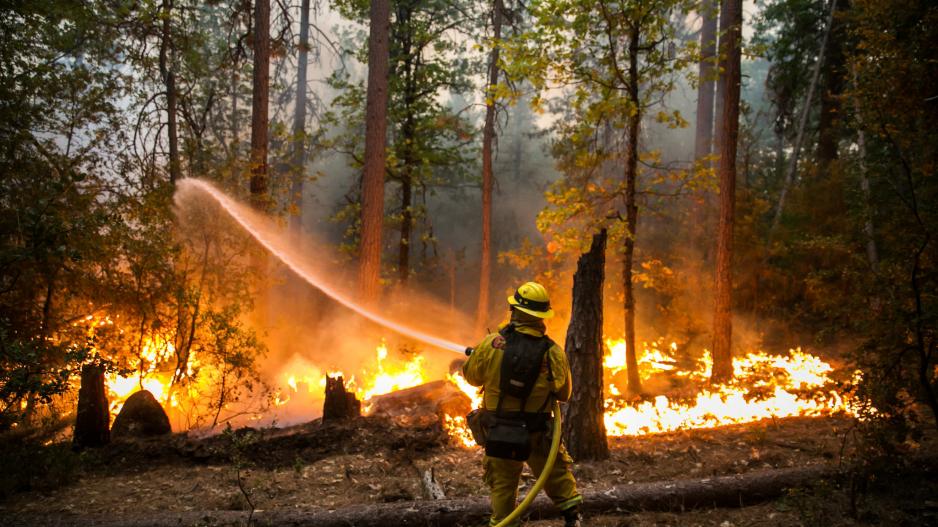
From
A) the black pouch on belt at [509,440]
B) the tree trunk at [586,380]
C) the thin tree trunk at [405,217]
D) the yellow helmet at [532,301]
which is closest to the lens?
the black pouch on belt at [509,440]

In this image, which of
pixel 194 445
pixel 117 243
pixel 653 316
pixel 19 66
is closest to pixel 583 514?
pixel 194 445

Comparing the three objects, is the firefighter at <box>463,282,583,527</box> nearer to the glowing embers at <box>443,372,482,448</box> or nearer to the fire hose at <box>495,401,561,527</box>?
the fire hose at <box>495,401,561,527</box>

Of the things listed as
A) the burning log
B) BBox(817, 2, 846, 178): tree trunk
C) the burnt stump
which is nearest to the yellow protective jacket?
the burning log

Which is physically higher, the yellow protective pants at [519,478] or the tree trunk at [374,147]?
the tree trunk at [374,147]

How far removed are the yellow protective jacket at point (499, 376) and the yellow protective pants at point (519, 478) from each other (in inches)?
13.4

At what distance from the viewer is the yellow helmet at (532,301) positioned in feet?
16.5

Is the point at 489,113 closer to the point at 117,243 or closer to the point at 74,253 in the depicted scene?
the point at 117,243

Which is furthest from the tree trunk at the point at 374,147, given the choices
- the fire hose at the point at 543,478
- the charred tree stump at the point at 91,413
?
the fire hose at the point at 543,478

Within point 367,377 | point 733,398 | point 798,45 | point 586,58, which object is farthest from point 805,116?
point 367,377

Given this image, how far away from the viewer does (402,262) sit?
62.4ft

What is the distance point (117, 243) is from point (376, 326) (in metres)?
6.91

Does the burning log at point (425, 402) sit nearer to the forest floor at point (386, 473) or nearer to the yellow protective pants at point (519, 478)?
the forest floor at point (386, 473)

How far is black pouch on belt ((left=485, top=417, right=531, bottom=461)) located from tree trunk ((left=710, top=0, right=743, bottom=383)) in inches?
343

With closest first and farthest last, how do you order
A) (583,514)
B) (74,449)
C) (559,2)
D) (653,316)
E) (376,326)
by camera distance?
(583,514), (74,449), (559,2), (376,326), (653,316)
